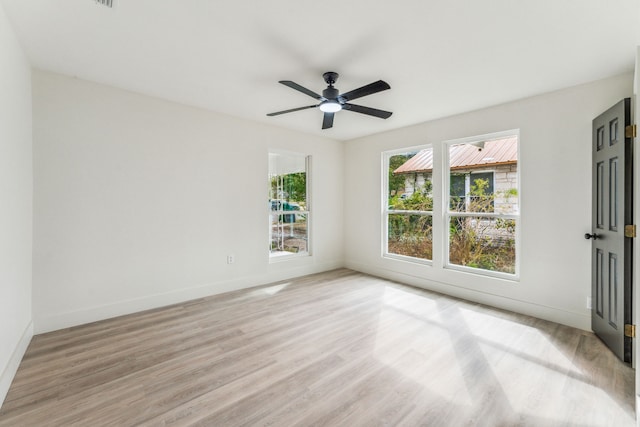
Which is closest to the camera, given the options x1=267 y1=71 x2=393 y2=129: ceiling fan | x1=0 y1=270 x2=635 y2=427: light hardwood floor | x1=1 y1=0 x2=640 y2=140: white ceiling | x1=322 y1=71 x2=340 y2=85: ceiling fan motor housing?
x1=0 y1=270 x2=635 y2=427: light hardwood floor

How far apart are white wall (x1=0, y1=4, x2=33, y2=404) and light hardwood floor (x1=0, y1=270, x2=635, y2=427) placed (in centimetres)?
23

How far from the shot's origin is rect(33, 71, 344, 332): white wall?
2.89 meters

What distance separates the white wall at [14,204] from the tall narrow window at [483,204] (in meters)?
4.55

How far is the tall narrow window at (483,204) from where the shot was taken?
3.64 metres

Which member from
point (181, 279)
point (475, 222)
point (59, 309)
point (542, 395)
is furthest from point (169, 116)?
point (542, 395)

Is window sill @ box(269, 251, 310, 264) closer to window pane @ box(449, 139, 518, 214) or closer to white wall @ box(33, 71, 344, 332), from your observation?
white wall @ box(33, 71, 344, 332)

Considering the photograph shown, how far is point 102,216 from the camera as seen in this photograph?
316 cm

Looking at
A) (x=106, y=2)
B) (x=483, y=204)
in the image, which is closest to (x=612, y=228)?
(x=483, y=204)

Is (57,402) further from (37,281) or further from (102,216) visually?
(102,216)

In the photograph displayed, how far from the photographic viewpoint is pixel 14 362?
2191mm

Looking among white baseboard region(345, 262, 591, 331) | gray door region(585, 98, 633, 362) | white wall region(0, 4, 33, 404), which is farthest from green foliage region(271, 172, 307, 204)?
gray door region(585, 98, 633, 362)

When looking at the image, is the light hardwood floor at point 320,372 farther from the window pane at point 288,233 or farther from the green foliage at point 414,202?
the green foliage at point 414,202

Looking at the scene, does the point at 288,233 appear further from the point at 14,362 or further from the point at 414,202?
the point at 14,362

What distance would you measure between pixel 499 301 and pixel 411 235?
1546 mm
